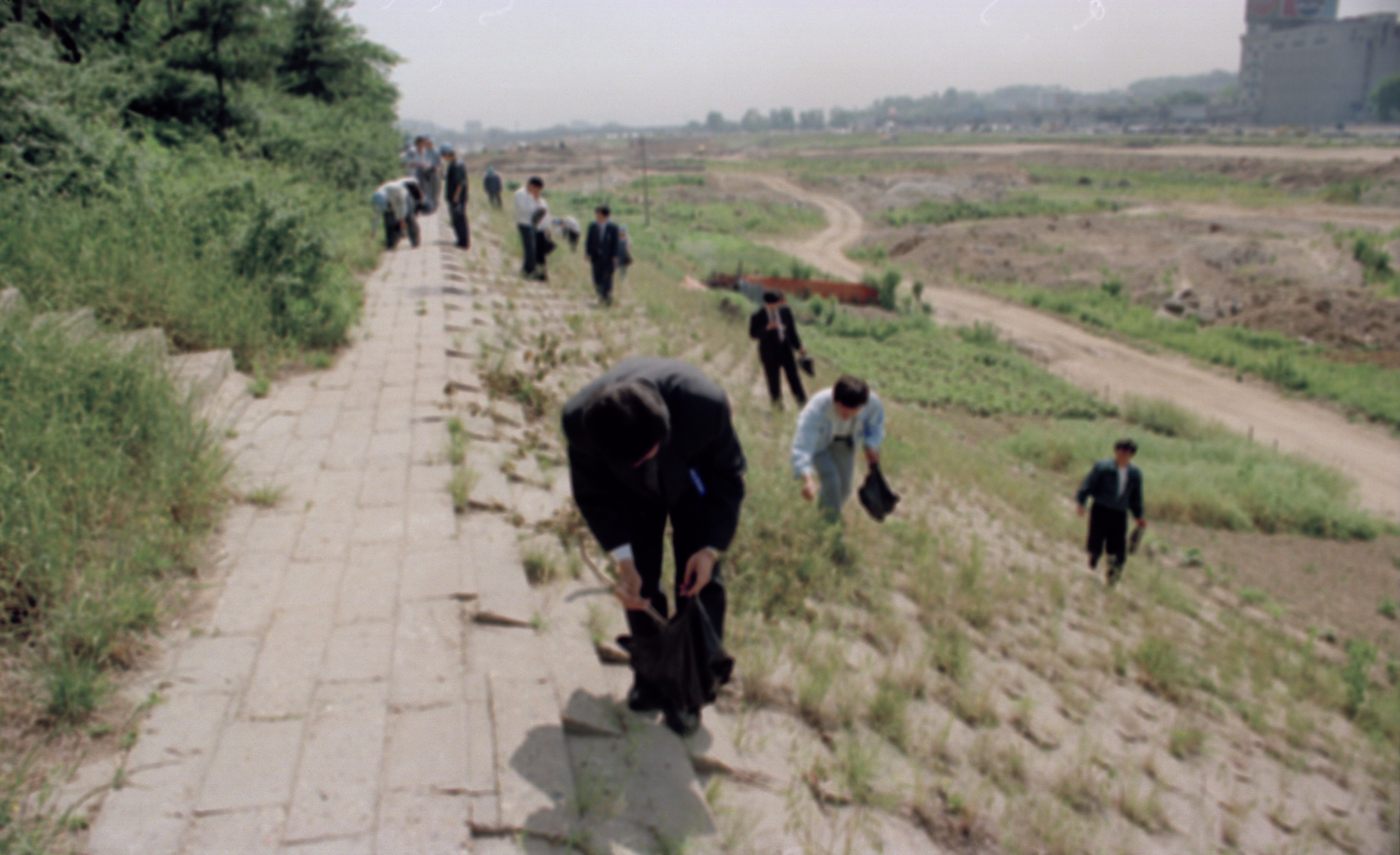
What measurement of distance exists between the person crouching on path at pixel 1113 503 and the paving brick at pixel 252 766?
20.9 ft

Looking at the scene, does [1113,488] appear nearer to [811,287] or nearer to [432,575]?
[432,575]

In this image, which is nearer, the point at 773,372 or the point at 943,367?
the point at 773,372

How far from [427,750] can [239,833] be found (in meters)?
0.63

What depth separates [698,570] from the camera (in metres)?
3.15

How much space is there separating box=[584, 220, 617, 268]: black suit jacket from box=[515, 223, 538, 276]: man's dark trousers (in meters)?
0.80

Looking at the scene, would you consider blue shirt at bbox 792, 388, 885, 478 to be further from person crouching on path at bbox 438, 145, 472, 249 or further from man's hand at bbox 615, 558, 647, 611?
person crouching on path at bbox 438, 145, 472, 249

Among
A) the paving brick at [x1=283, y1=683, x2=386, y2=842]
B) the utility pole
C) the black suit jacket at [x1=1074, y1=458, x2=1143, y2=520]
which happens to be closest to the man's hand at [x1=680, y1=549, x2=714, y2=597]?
the paving brick at [x1=283, y1=683, x2=386, y2=842]

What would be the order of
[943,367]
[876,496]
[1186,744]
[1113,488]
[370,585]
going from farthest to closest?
1. [943,367]
2. [1113,488]
3. [876,496]
4. [1186,744]
5. [370,585]

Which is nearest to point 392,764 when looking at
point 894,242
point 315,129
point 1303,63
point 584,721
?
point 584,721

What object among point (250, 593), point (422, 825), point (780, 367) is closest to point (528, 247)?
point (780, 367)

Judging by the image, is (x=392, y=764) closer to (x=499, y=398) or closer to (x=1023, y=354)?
(x=499, y=398)

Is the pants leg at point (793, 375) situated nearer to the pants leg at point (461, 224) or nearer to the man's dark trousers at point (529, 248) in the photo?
the man's dark trousers at point (529, 248)

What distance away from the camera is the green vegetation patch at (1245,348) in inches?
701

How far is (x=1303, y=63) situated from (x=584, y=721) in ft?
495
